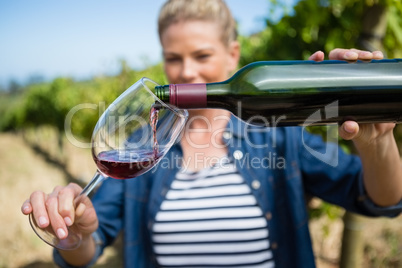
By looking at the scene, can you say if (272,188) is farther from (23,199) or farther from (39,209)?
(23,199)

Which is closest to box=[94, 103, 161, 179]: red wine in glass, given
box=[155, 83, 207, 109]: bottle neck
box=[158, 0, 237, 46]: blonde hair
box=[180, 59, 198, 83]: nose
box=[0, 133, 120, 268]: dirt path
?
box=[155, 83, 207, 109]: bottle neck

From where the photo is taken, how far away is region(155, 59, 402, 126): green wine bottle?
0.87 meters

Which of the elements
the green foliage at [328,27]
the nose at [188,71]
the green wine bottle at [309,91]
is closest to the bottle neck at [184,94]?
the green wine bottle at [309,91]

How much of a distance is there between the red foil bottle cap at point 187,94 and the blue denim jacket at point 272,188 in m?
0.73

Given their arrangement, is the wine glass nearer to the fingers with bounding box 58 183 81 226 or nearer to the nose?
the fingers with bounding box 58 183 81 226

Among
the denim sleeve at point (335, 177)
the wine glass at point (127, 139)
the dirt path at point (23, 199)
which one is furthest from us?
the dirt path at point (23, 199)

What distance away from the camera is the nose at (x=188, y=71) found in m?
1.48

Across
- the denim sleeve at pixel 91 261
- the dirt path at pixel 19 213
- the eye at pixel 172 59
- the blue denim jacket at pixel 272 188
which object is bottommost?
the dirt path at pixel 19 213

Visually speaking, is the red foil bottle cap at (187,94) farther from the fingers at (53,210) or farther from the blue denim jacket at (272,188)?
the blue denim jacket at (272,188)

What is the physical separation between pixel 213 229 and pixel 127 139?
2.00 ft

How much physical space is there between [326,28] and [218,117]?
1.00m

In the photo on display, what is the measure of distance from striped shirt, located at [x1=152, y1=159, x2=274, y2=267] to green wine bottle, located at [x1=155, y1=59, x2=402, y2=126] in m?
0.64

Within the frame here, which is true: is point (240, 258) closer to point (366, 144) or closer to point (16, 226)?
point (366, 144)

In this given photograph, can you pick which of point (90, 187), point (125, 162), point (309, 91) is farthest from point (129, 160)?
point (309, 91)
